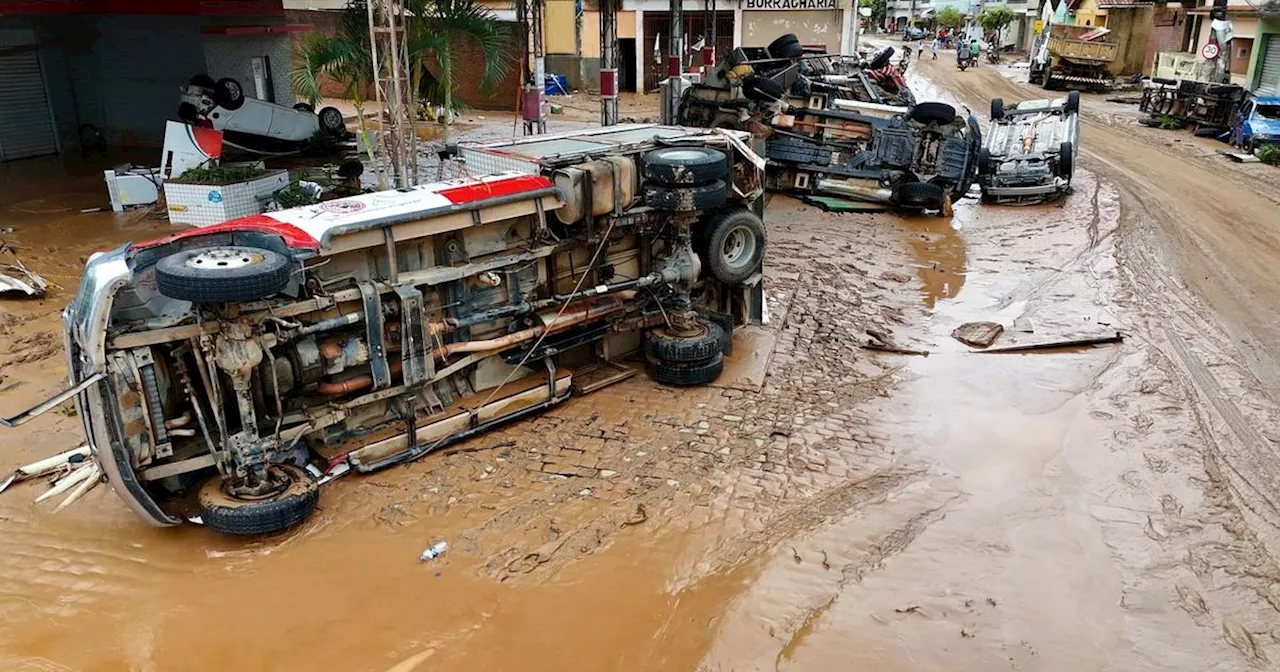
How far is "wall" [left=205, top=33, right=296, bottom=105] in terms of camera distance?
58.1ft

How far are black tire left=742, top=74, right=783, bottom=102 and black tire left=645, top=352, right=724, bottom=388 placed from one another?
904cm

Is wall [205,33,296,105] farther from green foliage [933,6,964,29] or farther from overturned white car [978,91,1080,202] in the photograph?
green foliage [933,6,964,29]

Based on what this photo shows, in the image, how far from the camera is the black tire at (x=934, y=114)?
1492cm

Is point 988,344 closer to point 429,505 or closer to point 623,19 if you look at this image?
point 429,505

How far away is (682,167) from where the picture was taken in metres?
7.50

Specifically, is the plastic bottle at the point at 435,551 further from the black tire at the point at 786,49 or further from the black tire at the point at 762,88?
the black tire at the point at 786,49

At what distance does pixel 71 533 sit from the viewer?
18.6 feet

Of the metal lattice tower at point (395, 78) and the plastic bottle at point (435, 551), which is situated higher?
the metal lattice tower at point (395, 78)

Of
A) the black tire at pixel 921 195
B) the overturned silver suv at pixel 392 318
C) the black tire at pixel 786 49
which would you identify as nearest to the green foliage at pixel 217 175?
the overturned silver suv at pixel 392 318

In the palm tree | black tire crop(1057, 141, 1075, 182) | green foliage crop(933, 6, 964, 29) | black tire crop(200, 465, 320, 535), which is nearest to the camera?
black tire crop(200, 465, 320, 535)

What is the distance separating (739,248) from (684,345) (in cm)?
148

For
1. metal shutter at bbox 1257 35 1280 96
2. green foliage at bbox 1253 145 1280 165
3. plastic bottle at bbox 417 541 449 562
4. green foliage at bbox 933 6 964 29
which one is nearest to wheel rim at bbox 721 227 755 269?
plastic bottle at bbox 417 541 449 562

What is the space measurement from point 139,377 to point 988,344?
783 centimetres

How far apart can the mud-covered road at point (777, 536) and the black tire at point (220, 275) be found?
1.64 meters
